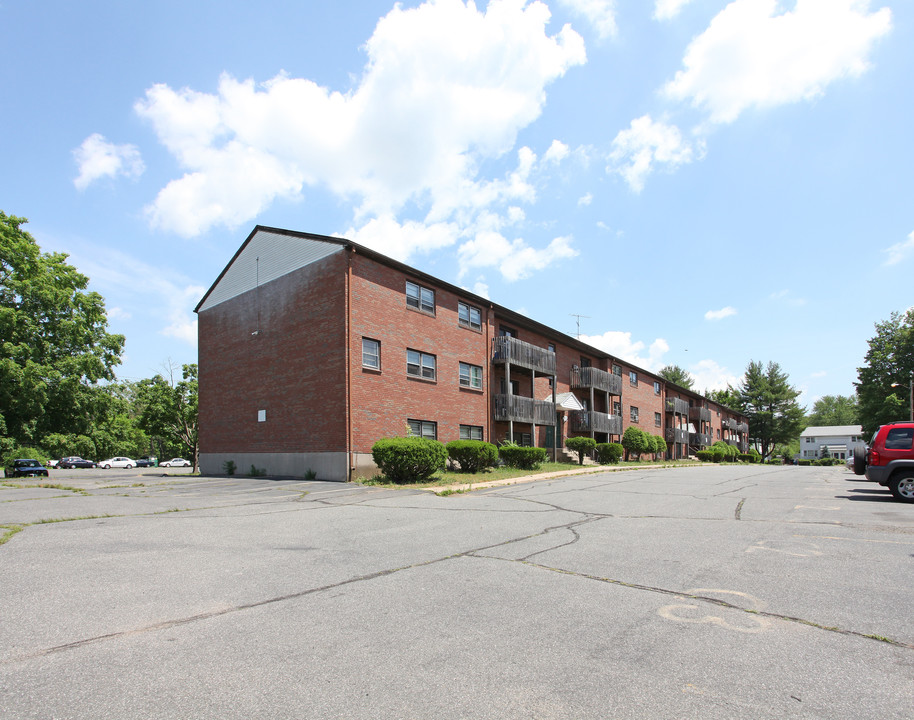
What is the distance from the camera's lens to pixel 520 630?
13.9 ft

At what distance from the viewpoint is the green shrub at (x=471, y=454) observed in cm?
2091

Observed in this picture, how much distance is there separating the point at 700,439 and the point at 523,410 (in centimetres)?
3860

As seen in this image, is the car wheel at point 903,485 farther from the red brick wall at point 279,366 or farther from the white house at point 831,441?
the white house at point 831,441

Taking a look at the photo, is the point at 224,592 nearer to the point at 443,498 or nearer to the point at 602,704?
the point at 602,704

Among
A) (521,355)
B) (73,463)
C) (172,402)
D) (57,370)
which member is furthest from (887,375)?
(73,463)

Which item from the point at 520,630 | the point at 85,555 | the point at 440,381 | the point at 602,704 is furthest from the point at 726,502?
the point at 440,381

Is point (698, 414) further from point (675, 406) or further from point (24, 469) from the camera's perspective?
point (24, 469)

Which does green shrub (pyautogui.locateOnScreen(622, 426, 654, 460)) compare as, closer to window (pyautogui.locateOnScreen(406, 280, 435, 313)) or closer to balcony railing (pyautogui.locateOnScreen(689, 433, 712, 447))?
balcony railing (pyautogui.locateOnScreen(689, 433, 712, 447))

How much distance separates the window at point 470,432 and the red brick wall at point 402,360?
258mm

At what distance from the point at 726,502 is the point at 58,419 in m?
44.2

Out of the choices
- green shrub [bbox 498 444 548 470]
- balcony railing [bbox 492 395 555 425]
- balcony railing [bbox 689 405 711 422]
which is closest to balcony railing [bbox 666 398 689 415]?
balcony railing [bbox 689 405 711 422]

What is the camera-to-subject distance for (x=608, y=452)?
107ft

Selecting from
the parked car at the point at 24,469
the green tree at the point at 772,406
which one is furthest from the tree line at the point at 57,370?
the green tree at the point at 772,406

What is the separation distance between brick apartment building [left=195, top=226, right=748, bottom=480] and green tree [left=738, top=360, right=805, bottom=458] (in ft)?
206
